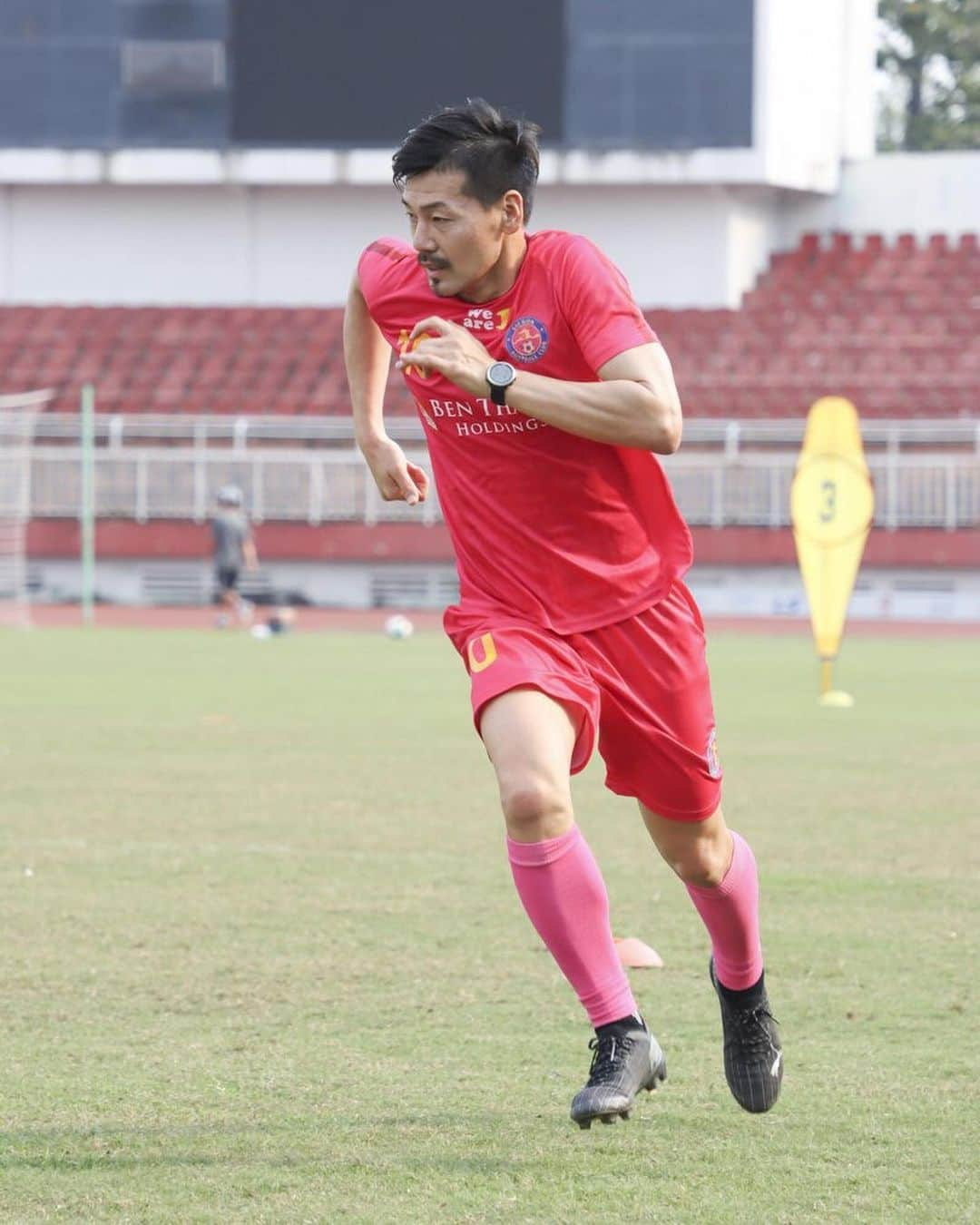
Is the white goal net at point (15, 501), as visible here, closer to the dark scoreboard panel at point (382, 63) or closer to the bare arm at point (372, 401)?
the dark scoreboard panel at point (382, 63)

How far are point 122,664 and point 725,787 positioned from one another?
10841mm

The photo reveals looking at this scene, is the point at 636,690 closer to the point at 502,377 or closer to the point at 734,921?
the point at 734,921

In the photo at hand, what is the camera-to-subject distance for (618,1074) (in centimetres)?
457

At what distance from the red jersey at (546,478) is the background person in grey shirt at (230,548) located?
23.6 m

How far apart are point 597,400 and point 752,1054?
1.45m

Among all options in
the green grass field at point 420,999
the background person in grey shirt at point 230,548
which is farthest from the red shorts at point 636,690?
the background person in grey shirt at point 230,548

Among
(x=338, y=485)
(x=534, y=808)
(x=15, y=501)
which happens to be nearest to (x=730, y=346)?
(x=338, y=485)

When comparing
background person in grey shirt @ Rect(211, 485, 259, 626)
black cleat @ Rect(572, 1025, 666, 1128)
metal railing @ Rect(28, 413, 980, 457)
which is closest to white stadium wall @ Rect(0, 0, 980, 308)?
metal railing @ Rect(28, 413, 980, 457)

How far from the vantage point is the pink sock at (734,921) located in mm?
5156

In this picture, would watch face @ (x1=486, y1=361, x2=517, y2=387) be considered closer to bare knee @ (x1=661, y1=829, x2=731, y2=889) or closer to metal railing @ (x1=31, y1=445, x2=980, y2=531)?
bare knee @ (x1=661, y1=829, x2=731, y2=889)

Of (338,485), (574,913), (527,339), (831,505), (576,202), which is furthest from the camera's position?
(576,202)

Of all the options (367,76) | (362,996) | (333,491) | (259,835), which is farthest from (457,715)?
(367,76)

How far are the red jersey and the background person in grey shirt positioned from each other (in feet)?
77.4

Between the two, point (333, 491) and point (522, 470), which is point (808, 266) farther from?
point (522, 470)
